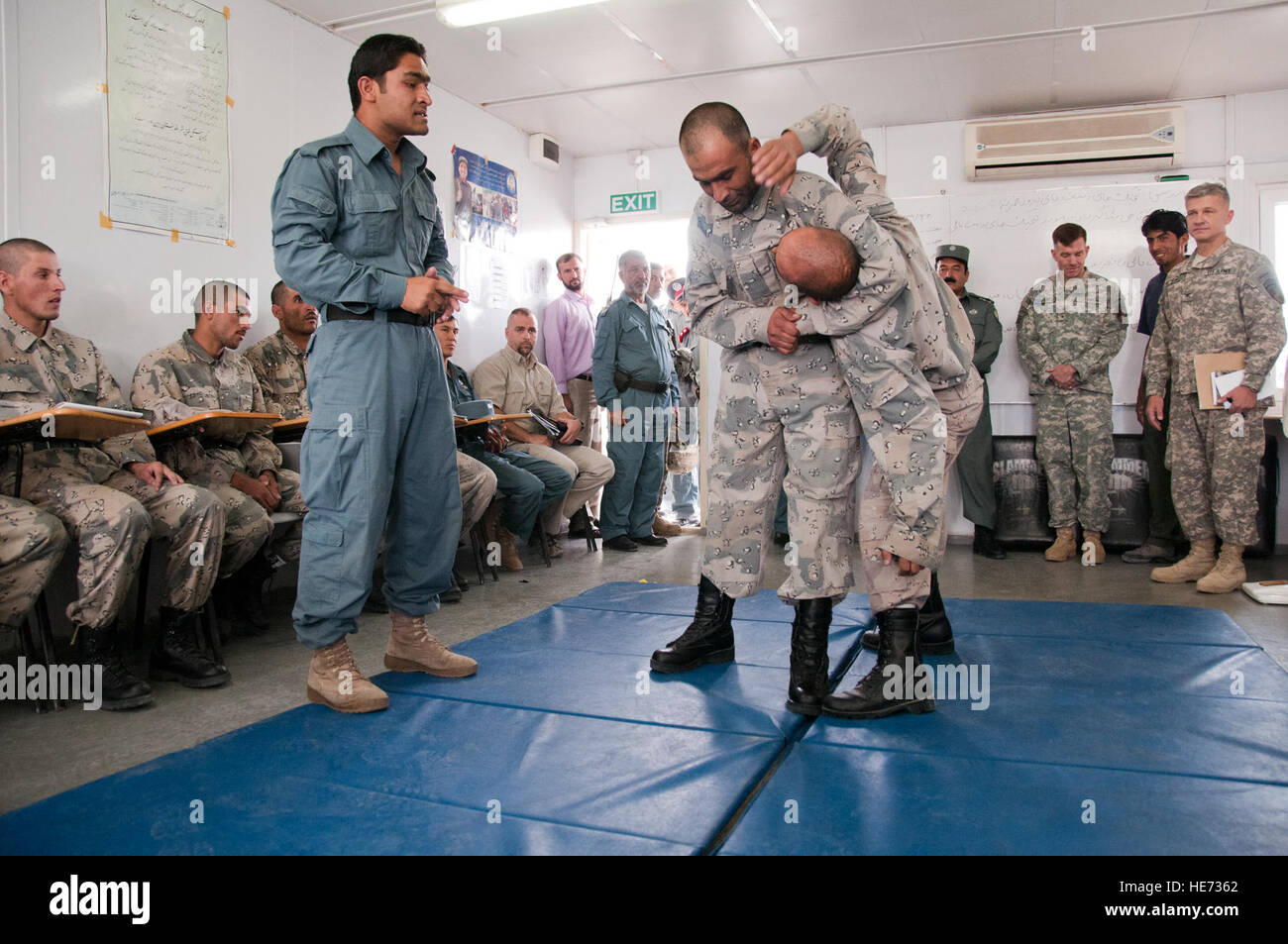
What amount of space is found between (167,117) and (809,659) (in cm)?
343

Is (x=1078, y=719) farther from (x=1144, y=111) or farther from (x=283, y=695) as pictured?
(x=1144, y=111)

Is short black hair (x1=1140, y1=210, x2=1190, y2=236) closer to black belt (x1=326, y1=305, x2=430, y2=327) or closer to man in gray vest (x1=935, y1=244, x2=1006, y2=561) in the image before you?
man in gray vest (x1=935, y1=244, x2=1006, y2=561)

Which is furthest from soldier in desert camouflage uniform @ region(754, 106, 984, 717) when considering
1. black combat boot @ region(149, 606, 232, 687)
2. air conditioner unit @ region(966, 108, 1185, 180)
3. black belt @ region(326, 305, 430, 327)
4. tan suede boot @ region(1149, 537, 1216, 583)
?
Result: air conditioner unit @ region(966, 108, 1185, 180)

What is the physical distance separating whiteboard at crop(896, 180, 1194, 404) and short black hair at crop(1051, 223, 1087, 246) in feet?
1.51

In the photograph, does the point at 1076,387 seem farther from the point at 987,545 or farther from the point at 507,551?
the point at 507,551

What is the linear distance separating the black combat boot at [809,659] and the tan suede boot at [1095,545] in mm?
3407

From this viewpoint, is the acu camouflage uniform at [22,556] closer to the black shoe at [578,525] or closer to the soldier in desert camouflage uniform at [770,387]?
the soldier in desert camouflage uniform at [770,387]

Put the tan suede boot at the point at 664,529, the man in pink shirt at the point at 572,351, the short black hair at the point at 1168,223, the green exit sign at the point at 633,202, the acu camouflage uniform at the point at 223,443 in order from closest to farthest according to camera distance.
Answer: the acu camouflage uniform at the point at 223,443
the short black hair at the point at 1168,223
the tan suede boot at the point at 664,529
the man in pink shirt at the point at 572,351
the green exit sign at the point at 633,202

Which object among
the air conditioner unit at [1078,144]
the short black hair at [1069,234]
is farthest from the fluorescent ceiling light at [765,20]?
the short black hair at [1069,234]

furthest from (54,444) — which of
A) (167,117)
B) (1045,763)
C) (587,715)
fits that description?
(1045,763)

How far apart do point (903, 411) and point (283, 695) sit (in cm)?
191

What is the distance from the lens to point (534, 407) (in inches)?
217

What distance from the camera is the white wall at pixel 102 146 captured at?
3295mm
